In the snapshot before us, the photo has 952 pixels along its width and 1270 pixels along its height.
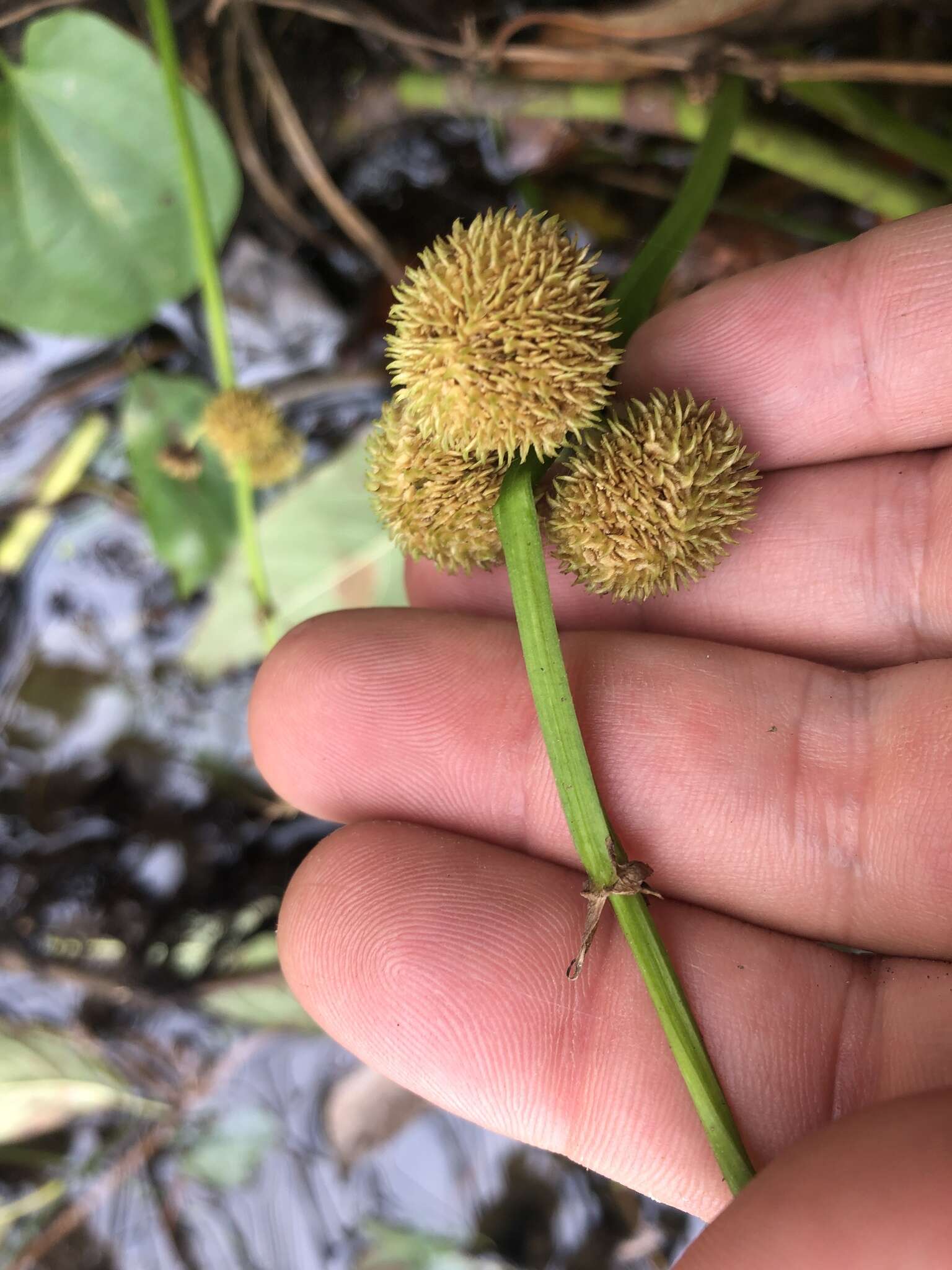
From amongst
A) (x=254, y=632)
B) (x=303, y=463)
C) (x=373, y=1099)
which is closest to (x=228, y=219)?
(x=303, y=463)

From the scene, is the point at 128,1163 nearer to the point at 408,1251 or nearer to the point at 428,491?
the point at 408,1251

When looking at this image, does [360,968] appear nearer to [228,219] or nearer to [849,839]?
Answer: [849,839]

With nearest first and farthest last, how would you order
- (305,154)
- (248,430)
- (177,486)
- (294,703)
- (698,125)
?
1. (294,703)
2. (248,430)
3. (698,125)
4. (177,486)
5. (305,154)

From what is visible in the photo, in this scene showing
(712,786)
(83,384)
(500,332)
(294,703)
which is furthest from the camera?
(83,384)

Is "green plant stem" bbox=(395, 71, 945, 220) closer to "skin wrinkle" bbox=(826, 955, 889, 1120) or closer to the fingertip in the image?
the fingertip

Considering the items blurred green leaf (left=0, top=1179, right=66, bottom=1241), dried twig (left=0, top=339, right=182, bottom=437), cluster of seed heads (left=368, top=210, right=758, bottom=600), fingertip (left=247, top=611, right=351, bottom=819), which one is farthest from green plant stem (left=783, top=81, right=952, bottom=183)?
blurred green leaf (left=0, top=1179, right=66, bottom=1241)

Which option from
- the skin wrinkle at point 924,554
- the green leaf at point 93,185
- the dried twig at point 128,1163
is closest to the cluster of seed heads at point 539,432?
the skin wrinkle at point 924,554

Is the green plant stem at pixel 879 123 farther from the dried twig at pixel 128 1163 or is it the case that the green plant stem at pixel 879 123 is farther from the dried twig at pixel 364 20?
the dried twig at pixel 128 1163

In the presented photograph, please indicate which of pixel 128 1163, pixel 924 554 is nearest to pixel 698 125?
pixel 924 554

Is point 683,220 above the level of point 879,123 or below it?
below
